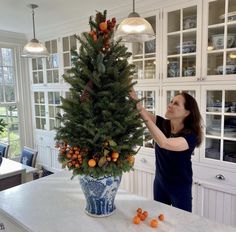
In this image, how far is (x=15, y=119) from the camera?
425cm

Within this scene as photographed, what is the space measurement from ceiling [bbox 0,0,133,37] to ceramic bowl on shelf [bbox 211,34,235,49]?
1.07 m

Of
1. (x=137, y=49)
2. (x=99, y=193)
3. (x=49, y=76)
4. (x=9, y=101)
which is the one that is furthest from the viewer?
(x=9, y=101)

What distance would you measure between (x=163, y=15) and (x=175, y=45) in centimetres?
34

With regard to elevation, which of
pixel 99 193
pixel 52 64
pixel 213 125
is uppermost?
pixel 52 64

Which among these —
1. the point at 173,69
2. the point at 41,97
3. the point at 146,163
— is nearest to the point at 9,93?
the point at 41,97

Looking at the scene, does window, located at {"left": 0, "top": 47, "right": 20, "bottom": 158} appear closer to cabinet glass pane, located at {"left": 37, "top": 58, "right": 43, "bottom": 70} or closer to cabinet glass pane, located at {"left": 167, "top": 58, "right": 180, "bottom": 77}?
cabinet glass pane, located at {"left": 37, "top": 58, "right": 43, "bottom": 70}

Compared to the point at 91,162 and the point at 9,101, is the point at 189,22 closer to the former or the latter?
the point at 91,162

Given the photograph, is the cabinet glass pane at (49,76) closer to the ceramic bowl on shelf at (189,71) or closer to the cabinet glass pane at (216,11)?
the ceramic bowl on shelf at (189,71)

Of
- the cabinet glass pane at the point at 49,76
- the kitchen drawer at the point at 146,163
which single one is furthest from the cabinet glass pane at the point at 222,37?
the cabinet glass pane at the point at 49,76

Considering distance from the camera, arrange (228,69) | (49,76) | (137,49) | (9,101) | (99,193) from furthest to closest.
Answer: (9,101), (49,76), (137,49), (228,69), (99,193)

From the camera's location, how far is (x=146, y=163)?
9.04ft

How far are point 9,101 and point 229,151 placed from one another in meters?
3.59

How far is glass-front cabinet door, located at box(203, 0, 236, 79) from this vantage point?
2066 millimetres

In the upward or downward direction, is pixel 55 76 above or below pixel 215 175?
above
